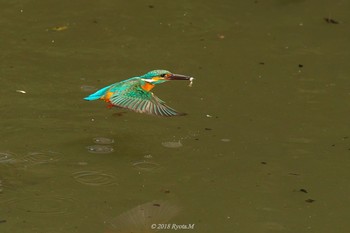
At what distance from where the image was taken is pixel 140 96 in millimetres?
4695

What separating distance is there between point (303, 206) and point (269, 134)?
90cm

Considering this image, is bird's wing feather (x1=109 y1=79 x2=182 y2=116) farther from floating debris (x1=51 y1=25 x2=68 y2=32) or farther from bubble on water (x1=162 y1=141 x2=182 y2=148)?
floating debris (x1=51 y1=25 x2=68 y2=32)

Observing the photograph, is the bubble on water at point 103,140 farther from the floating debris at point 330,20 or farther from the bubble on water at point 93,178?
the floating debris at point 330,20

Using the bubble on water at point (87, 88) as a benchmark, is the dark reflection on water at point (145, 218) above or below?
below

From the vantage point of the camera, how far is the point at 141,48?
6.21 meters

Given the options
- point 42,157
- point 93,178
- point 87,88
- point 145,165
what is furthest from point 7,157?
point 87,88

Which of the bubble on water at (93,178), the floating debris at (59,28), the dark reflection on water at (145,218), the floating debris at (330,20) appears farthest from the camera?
the floating debris at (330,20)

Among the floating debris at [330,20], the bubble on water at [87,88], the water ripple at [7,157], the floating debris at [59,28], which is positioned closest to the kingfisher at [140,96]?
the water ripple at [7,157]

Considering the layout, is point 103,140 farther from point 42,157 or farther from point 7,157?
point 7,157

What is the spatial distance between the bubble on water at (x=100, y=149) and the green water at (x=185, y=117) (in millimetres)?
39

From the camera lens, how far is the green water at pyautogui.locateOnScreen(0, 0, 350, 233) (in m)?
4.15

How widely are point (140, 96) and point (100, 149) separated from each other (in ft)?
1.36

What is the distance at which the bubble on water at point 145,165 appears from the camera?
4.56 metres

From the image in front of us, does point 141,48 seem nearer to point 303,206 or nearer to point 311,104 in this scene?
point 311,104
